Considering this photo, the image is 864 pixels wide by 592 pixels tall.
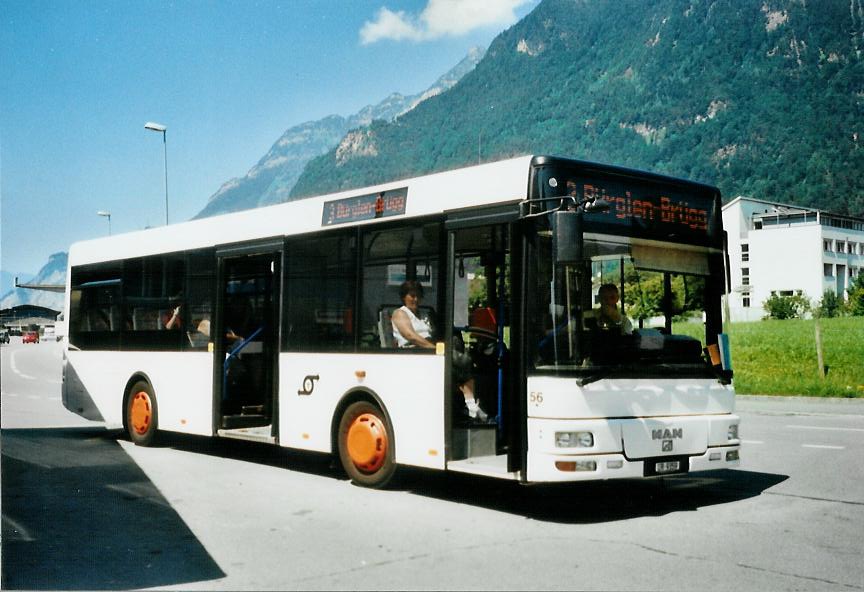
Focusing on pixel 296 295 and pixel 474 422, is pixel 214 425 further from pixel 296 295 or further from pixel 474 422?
pixel 474 422

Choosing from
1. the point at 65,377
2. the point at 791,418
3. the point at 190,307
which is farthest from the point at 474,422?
the point at 791,418

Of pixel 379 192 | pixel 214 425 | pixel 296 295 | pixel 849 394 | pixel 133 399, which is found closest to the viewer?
pixel 379 192

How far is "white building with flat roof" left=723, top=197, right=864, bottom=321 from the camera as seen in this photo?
11256cm

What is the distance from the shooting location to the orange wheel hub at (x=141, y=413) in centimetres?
1320

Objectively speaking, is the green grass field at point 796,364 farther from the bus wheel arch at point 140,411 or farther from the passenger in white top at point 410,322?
the passenger in white top at point 410,322

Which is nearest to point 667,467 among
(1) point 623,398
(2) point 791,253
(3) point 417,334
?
(1) point 623,398

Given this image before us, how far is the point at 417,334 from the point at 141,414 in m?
6.12

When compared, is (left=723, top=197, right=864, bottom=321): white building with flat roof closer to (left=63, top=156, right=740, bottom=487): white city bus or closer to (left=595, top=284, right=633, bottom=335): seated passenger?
(left=63, top=156, right=740, bottom=487): white city bus

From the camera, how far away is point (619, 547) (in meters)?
6.72

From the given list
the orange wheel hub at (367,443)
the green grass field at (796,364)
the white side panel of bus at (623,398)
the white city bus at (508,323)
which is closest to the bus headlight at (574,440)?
the white city bus at (508,323)

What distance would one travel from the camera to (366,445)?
932 centimetres

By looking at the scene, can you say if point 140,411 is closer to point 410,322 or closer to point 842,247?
point 410,322

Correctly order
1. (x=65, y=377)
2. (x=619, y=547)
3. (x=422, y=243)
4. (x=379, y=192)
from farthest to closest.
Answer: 1. (x=65, y=377)
2. (x=379, y=192)
3. (x=422, y=243)
4. (x=619, y=547)

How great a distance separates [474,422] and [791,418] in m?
11.0
